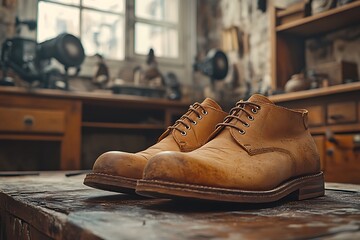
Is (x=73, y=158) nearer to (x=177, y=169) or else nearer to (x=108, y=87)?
(x=108, y=87)

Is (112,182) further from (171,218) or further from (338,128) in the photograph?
(338,128)

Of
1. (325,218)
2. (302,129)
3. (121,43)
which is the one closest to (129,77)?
(121,43)

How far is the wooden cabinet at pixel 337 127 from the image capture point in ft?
7.68

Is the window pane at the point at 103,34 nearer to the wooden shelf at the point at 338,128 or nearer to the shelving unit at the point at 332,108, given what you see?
the shelving unit at the point at 332,108

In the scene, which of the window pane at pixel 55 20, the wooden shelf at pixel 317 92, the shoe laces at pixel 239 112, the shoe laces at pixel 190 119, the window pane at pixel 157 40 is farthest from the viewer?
the window pane at pixel 157 40

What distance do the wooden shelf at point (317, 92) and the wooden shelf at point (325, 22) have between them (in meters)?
0.53

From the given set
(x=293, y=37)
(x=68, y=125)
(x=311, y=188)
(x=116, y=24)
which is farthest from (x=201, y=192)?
(x=116, y=24)

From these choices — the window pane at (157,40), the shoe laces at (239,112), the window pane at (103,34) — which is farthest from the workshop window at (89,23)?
the shoe laces at (239,112)

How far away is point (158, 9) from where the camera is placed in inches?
167

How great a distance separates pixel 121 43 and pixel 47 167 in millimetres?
1288

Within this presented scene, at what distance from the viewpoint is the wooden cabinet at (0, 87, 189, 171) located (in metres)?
2.89

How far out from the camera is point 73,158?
3057 mm

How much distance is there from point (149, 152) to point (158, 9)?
3460 mm

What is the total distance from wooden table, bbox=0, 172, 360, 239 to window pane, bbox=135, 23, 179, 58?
10.7ft
